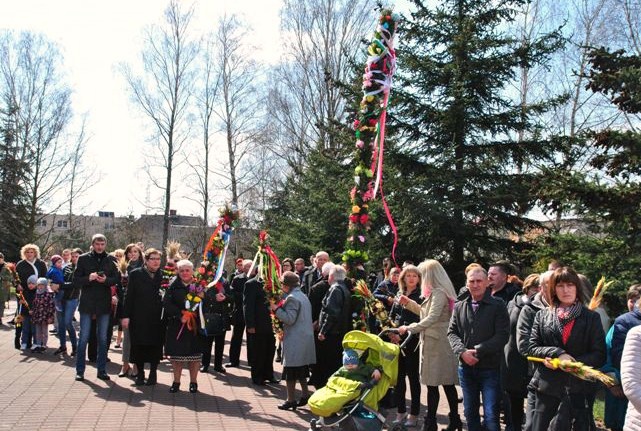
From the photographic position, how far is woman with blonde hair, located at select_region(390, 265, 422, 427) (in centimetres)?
751

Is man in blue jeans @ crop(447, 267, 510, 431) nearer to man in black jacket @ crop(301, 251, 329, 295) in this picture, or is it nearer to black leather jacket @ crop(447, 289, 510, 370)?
black leather jacket @ crop(447, 289, 510, 370)

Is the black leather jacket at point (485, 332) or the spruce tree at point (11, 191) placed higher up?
the spruce tree at point (11, 191)

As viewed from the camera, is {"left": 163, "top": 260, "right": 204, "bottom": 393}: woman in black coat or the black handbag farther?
the black handbag

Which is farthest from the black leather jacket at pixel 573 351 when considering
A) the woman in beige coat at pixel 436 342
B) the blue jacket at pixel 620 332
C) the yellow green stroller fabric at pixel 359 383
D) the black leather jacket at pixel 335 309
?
the black leather jacket at pixel 335 309

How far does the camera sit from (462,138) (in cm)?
1557

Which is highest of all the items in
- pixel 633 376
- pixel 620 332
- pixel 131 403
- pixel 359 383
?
pixel 620 332

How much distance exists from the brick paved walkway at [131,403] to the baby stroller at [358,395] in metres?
1.19

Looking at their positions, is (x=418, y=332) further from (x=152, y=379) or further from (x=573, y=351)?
(x=152, y=379)

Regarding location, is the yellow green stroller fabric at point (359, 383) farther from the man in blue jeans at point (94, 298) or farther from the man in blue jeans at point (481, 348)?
the man in blue jeans at point (94, 298)

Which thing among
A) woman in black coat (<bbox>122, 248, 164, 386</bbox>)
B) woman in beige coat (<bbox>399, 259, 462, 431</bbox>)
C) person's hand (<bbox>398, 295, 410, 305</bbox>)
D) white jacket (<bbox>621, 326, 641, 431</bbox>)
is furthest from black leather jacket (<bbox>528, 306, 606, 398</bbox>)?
woman in black coat (<bbox>122, 248, 164, 386</bbox>)

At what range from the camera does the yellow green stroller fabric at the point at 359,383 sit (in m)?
6.04

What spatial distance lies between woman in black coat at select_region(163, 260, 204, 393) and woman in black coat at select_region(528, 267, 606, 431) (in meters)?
5.20

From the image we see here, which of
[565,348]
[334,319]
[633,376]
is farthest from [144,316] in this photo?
[633,376]

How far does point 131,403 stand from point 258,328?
7.45 feet
